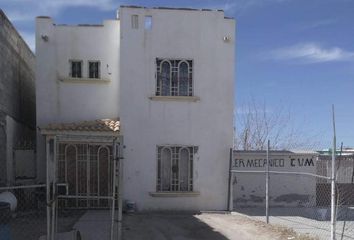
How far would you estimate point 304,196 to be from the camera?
19562 mm

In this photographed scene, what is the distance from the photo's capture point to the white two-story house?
18.2 meters

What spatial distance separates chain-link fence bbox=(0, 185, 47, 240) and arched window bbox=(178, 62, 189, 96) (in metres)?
5.80

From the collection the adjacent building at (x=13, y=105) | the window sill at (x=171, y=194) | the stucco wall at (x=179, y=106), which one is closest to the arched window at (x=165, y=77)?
the stucco wall at (x=179, y=106)

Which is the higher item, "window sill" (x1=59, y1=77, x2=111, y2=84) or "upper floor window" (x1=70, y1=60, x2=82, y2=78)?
"upper floor window" (x1=70, y1=60, x2=82, y2=78)

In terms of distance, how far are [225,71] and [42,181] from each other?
24.6 feet

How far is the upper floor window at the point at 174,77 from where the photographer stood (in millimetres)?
18438

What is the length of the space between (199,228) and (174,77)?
20.2 feet

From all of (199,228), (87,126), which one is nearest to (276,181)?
(199,228)

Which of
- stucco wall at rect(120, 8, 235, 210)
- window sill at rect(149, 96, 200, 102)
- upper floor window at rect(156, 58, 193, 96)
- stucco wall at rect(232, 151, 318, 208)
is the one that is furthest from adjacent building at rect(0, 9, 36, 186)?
stucco wall at rect(232, 151, 318, 208)

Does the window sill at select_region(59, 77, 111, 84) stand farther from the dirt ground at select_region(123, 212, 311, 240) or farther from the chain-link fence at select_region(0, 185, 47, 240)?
the dirt ground at select_region(123, 212, 311, 240)

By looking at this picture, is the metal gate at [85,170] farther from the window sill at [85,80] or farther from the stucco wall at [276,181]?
the stucco wall at [276,181]

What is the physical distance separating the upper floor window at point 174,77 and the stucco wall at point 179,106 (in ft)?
0.64

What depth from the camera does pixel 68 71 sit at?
750 inches

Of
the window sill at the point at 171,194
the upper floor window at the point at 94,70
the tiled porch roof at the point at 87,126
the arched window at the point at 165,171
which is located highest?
the upper floor window at the point at 94,70
